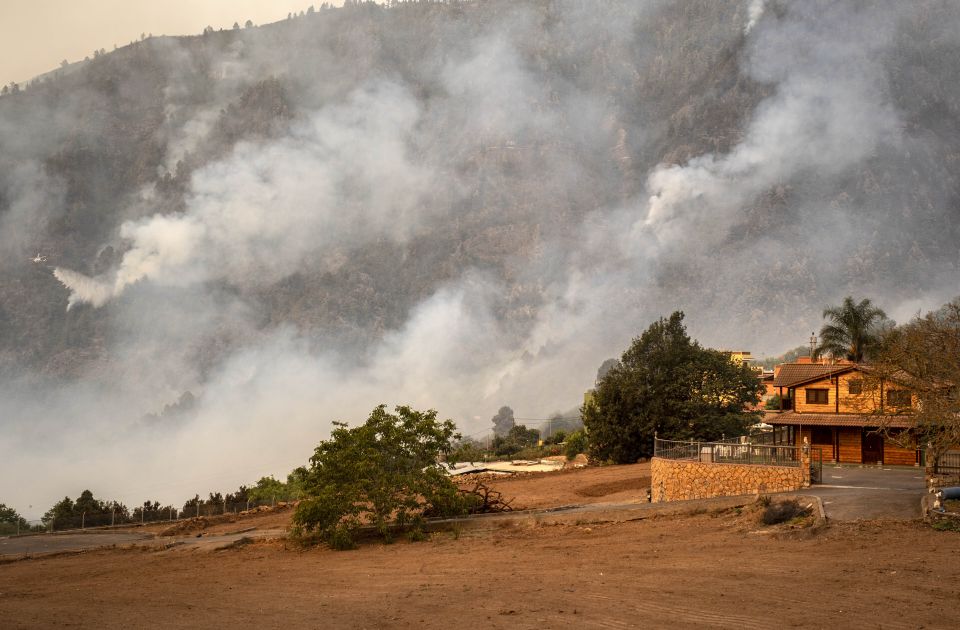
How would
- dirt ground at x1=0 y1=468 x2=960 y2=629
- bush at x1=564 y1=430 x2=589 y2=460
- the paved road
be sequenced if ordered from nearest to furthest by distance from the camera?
dirt ground at x1=0 y1=468 x2=960 y2=629 → the paved road → bush at x1=564 y1=430 x2=589 y2=460

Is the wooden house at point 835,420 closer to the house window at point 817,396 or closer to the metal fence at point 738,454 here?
the house window at point 817,396

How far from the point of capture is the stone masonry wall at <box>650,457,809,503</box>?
25906mm

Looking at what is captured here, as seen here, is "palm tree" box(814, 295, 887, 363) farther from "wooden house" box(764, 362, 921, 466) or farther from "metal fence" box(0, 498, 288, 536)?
"metal fence" box(0, 498, 288, 536)

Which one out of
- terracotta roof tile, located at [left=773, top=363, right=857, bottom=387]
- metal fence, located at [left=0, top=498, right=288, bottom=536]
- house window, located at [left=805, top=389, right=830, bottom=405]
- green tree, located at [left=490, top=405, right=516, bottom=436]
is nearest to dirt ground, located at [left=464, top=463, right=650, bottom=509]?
terracotta roof tile, located at [left=773, top=363, right=857, bottom=387]

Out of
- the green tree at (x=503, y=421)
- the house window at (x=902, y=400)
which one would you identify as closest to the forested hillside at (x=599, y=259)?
the green tree at (x=503, y=421)

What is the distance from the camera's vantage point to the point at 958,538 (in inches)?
656

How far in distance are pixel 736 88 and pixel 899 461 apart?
176993 millimetres

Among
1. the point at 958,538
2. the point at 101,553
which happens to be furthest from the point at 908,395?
the point at 101,553

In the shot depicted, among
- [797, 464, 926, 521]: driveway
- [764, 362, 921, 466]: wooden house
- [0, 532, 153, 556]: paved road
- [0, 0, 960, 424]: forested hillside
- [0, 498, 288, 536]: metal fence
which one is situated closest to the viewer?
[797, 464, 926, 521]: driveway

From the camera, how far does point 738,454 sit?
27.8 m

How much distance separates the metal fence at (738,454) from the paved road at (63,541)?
22398mm

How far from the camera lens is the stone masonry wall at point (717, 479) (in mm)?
25906

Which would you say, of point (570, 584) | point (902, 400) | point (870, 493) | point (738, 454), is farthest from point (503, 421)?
point (570, 584)

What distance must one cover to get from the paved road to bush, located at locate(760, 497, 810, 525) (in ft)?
80.8
